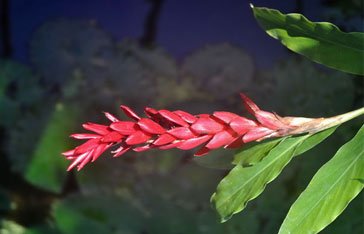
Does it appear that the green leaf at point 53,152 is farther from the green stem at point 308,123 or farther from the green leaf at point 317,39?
the green stem at point 308,123

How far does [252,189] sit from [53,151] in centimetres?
221

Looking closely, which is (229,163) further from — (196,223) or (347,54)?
(196,223)

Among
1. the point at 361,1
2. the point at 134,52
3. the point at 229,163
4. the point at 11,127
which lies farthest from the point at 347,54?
the point at 11,127

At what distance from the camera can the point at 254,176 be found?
134 cm

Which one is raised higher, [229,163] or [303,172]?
[229,163]

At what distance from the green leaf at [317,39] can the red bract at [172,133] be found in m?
0.29

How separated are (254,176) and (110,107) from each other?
210cm

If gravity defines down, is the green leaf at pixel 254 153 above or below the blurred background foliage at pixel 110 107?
above

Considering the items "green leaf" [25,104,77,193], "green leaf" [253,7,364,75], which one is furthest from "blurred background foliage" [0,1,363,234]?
"green leaf" [253,7,364,75]

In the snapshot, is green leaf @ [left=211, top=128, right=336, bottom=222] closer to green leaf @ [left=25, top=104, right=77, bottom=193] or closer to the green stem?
the green stem

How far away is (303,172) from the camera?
112 inches

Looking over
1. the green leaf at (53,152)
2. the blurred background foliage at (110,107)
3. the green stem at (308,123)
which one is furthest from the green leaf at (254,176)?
the green leaf at (53,152)

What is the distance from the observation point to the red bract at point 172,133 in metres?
1.02

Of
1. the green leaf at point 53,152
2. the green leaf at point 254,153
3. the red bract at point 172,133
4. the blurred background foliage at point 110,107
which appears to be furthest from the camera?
the green leaf at point 53,152
